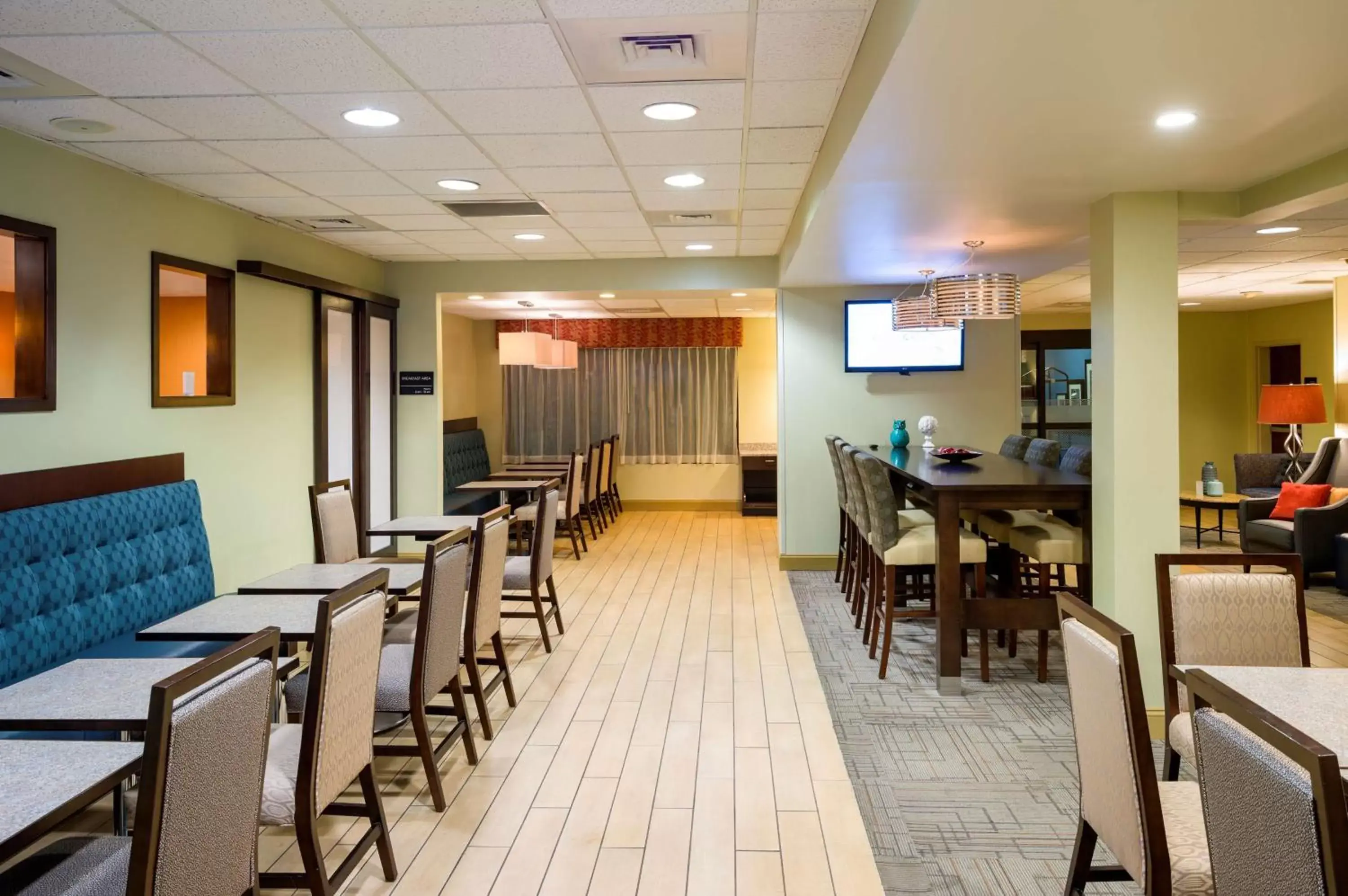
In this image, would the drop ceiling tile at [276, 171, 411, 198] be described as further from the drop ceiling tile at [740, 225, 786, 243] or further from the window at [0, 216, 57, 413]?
the drop ceiling tile at [740, 225, 786, 243]

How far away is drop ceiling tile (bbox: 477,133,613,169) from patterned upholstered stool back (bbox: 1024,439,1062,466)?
332 centimetres

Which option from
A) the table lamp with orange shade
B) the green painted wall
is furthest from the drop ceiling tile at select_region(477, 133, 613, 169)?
the table lamp with orange shade

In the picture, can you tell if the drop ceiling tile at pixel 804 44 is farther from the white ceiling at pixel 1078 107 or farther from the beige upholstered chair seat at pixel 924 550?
the beige upholstered chair seat at pixel 924 550

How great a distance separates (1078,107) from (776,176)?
6.29ft

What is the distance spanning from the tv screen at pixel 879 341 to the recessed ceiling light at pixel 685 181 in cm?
276

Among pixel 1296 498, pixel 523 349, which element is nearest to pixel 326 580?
pixel 523 349

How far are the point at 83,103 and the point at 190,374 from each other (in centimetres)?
190

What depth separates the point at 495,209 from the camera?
16.4 ft

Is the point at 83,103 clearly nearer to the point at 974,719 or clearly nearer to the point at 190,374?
the point at 190,374

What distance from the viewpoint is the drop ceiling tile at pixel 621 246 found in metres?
6.08

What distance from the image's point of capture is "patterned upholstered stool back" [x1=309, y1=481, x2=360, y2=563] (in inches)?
161

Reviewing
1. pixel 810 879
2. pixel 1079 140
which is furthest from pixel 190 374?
pixel 1079 140

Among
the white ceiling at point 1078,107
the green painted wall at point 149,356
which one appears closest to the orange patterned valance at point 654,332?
the green painted wall at point 149,356

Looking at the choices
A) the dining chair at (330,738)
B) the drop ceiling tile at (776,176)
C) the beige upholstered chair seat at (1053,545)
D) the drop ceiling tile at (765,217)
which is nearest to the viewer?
the dining chair at (330,738)
